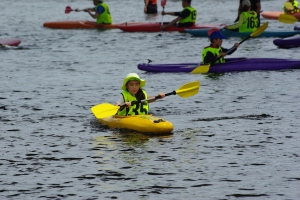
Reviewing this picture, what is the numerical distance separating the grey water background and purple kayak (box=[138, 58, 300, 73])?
15 centimetres

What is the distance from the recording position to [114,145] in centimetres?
1220

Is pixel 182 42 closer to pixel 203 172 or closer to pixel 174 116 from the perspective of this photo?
pixel 174 116

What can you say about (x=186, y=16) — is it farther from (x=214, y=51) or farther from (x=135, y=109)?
(x=135, y=109)

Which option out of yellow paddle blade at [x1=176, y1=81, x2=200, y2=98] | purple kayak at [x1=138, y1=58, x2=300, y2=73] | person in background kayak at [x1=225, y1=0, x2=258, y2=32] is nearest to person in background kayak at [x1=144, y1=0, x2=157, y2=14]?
person in background kayak at [x1=225, y1=0, x2=258, y2=32]

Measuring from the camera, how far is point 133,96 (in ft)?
42.7

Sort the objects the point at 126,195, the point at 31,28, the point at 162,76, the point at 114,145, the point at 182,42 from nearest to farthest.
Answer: the point at 126,195 → the point at 114,145 → the point at 162,76 → the point at 182,42 → the point at 31,28

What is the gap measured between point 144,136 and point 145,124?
219mm

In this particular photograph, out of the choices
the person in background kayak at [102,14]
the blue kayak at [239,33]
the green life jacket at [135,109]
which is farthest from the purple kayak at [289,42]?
the green life jacket at [135,109]

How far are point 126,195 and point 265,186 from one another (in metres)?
1.65

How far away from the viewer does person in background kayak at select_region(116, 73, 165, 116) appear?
1283 centimetres

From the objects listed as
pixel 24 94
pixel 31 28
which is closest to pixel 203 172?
pixel 24 94

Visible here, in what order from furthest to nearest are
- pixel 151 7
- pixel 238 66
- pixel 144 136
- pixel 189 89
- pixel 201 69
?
pixel 151 7 < pixel 238 66 < pixel 201 69 < pixel 189 89 < pixel 144 136

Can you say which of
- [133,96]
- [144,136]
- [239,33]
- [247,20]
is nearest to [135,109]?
[133,96]

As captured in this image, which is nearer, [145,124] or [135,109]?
[145,124]
